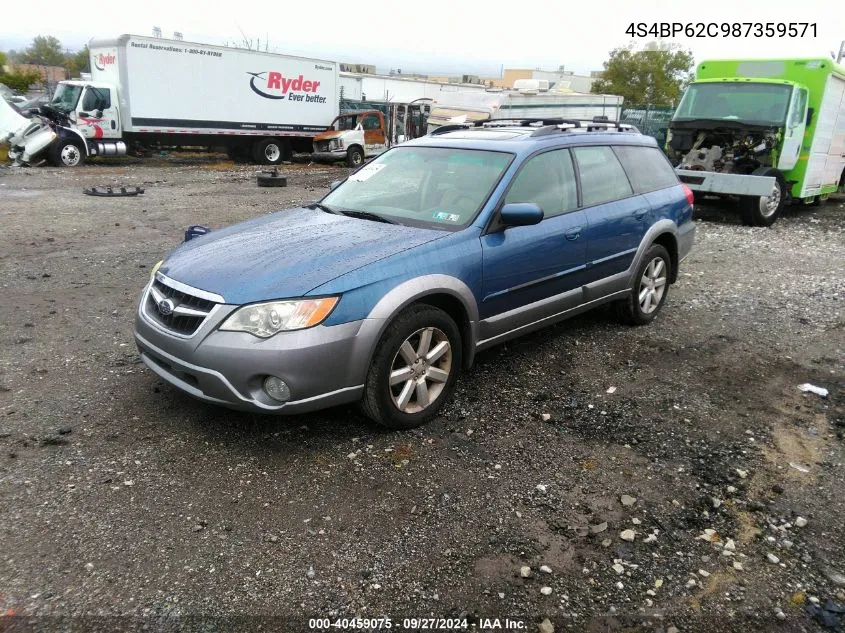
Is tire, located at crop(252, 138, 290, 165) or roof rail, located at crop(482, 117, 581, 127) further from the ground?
roof rail, located at crop(482, 117, 581, 127)

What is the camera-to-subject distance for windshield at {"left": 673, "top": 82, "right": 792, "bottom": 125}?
11.4 meters

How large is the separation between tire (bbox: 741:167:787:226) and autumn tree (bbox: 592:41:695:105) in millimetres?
34667

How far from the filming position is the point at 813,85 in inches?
464

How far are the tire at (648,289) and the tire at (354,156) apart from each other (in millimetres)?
17002

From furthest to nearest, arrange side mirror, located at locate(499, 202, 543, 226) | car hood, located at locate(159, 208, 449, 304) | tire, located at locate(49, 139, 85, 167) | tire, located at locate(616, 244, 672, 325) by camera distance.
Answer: tire, located at locate(49, 139, 85, 167), tire, located at locate(616, 244, 672, 325), side mirror, located at locate(499, 202, 543, 226), car hood, located at locate(159, 208, 449, 304)

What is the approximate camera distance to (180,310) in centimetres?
347

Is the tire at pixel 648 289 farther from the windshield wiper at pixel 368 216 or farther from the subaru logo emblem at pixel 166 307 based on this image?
the subaru logo emblem at pixel 166 307

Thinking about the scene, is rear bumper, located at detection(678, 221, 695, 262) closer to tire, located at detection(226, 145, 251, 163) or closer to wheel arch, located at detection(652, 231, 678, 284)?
wheel arch, located at detection(652, 231, 678, 284)

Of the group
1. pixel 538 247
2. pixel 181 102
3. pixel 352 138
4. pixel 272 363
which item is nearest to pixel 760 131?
pixel 538 247

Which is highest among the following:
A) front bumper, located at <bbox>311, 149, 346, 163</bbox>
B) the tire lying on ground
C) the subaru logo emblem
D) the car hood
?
the car hood

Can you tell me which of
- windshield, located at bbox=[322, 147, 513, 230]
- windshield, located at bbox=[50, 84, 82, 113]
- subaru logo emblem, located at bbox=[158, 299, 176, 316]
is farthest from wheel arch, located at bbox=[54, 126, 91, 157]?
subaru logo emblem, located at bbox=[158, 299, 176, 316]

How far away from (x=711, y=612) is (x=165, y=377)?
2903 mm

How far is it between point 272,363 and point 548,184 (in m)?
2.45

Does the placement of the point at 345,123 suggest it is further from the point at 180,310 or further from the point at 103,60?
the point at 180,310
